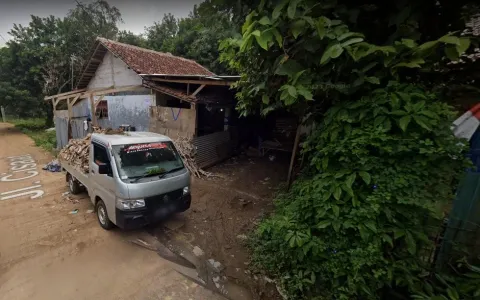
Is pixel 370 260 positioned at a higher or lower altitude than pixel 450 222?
lower

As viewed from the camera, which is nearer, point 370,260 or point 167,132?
point 370,260

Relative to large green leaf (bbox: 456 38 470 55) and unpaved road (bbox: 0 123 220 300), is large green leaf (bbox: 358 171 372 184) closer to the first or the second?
large green leaf (bbox: 456 38 470 55)

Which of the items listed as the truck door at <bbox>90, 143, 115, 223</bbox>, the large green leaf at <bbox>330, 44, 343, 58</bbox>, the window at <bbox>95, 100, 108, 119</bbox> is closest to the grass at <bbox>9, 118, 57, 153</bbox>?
the window at <bbox>95, 100, 108, 119</bbox>

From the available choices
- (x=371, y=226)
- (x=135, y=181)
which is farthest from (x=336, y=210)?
(x=135, y=181)

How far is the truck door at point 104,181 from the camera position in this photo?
4191 millimetres

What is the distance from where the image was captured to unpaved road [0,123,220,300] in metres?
3.24

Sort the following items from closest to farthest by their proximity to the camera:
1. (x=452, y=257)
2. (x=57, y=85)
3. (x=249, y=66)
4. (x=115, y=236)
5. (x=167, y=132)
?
(x=452, y=257) → (x=249, y=66) → (x=115, y=236) → (x=167, y=132) → (x=57, y=85)

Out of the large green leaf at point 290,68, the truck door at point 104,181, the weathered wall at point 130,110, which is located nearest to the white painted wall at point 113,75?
the weathered wall at point 130,110

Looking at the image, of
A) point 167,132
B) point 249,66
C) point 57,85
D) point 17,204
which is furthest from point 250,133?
point 57,85

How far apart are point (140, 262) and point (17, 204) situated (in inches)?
186

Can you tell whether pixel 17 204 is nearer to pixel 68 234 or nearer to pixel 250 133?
pixel 68 234

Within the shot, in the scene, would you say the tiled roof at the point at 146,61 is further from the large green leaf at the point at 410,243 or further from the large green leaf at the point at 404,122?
the large green leaf at the point at 410,243

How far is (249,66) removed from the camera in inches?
147

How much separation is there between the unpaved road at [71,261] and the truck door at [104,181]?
0.74 metres
